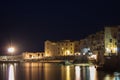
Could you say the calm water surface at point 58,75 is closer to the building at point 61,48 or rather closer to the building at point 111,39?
the building at point 111,39

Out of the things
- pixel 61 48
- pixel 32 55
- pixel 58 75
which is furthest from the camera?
pixel 32 55

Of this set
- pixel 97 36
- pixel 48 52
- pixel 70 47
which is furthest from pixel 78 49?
pixel 97 36

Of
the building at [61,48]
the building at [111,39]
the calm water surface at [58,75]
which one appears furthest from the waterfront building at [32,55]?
the calm water surface at [58,75]

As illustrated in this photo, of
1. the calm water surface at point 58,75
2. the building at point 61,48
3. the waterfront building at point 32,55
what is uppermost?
the building at point 61,48

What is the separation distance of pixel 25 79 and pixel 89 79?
6.32 meters

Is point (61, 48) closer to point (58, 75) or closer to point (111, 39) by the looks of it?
point (111, 39)

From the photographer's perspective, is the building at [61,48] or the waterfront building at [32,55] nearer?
the building at [61,48]

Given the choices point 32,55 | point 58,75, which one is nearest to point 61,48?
point 32,55

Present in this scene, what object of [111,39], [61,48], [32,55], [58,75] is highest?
[111,39]

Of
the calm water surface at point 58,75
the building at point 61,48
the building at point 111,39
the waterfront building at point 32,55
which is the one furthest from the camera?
the waterfront building at point 32,55

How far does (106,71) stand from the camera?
51094 millimetres

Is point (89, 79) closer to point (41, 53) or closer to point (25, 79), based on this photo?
point (25, 79)

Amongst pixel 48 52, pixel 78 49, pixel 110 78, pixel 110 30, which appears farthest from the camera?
pixel 48 52

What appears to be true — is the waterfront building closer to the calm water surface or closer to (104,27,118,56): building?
(104,27,118,56): building
